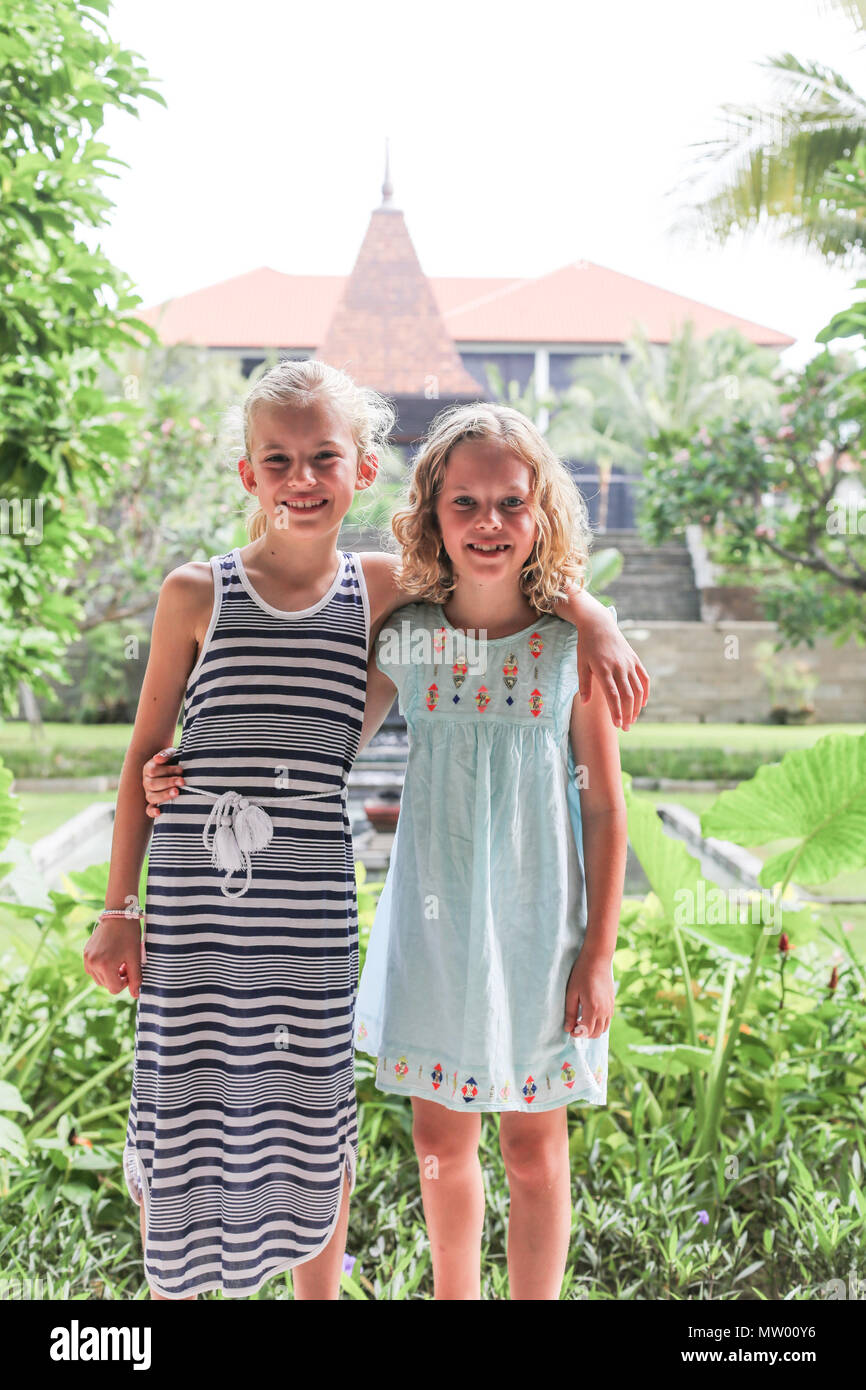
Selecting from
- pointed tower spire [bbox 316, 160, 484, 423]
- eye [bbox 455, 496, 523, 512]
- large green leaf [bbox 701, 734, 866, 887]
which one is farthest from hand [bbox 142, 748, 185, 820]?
pointed tower spire [bbox 316, 160, 484, 423]

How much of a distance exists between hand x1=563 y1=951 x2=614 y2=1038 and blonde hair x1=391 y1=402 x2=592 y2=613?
316 millimetres

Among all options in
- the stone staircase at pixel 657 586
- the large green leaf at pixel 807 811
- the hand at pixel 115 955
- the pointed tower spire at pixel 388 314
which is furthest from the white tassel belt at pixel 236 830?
the stone staircase at pixel 657 586

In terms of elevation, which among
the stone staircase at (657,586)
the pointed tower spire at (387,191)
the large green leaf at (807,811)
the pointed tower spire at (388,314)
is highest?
the pointed tower spire at (387,191)

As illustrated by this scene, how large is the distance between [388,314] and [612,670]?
25.4ft

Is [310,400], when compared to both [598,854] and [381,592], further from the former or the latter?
[598,854]

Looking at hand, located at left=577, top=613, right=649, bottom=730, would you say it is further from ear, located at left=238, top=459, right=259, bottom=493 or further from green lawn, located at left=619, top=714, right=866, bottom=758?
green lawn, located at left=619, top=714, right=866, bottom=758

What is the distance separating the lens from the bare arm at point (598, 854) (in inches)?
36.9

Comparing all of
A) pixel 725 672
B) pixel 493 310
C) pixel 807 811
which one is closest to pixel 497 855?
pixel 807 811

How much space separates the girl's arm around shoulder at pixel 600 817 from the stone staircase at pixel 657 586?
26.6 ft

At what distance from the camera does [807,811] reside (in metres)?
1.32

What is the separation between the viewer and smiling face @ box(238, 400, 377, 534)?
0.93 meters

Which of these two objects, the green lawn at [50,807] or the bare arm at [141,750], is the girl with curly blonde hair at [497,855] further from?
the green lawn at [50,807]
